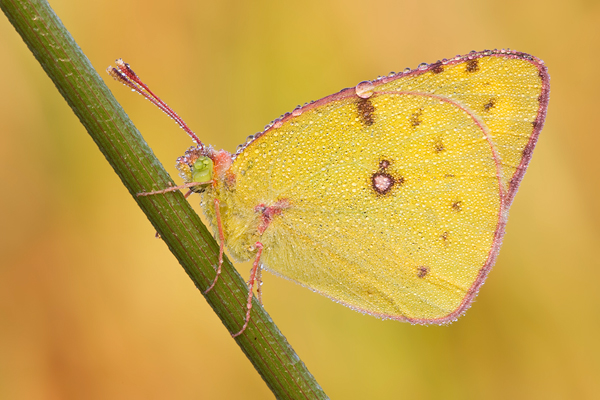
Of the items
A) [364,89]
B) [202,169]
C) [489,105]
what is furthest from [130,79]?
[489,105]

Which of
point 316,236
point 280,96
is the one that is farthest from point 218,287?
point 280,96

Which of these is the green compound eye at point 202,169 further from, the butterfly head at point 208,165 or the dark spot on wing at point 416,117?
the dark spot on wing at point 416,117

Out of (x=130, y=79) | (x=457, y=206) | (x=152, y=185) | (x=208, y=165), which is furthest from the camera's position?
(x=457, y=206)

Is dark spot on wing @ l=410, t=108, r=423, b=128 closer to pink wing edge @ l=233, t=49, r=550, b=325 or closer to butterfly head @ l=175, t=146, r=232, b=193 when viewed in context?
pink wing edge @ l=233, t=49, r=550, b=325

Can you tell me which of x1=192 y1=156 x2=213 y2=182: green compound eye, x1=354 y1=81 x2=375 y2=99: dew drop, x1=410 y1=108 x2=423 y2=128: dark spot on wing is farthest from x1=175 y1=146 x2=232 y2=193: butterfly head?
x1=410 y1=108 x2=423 y2=128: dark spot on wing

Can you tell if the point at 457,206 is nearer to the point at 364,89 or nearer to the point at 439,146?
the point at 439,146

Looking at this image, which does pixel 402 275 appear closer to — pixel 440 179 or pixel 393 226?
pixel 393 226

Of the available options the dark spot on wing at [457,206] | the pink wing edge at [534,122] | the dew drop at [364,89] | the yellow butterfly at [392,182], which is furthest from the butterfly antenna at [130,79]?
the dark spot on wing at [457,206]
